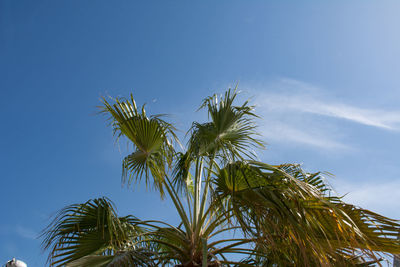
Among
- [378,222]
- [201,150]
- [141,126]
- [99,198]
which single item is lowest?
[378,222]

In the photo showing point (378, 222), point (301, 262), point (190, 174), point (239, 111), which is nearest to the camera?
point (378, 222)

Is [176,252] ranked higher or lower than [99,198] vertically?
lower

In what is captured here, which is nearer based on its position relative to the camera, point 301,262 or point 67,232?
point 301,262

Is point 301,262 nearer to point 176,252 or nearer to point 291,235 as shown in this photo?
point 291,235

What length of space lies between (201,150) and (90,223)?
1.76m

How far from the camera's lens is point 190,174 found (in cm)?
682

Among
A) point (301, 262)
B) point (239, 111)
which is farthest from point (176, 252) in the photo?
point (239, 111)

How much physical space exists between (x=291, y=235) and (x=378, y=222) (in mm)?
901

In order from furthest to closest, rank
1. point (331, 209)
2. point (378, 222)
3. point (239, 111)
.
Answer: point (239, 111) → point (378, 222) → point (331, 209)

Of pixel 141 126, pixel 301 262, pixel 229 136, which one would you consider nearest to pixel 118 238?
pixel 141 126

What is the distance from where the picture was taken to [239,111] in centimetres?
491

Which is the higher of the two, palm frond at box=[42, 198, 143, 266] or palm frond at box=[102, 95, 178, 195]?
palm frond at box=[102, 95, 178, 195]

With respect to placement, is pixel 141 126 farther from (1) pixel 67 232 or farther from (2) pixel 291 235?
(2) pixel 291 235

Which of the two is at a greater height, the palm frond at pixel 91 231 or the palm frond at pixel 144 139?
the palm frond at pixel 144 139
